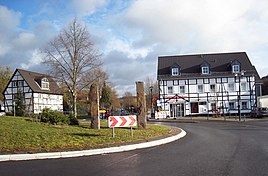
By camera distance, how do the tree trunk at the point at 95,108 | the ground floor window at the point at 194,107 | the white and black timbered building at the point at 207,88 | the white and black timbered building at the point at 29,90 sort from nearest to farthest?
the tree trunk at the point at 95,108 < the white and black timbered building at the point at 207,88 < the ground floor window at the point at 194,107 < the white and black timbered building at the point at 29,90

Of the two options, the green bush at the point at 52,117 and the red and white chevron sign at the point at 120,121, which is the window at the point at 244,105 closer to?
the green bush at the point at 52,117

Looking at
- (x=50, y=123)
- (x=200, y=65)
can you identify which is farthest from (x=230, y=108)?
(x=50, y=123)

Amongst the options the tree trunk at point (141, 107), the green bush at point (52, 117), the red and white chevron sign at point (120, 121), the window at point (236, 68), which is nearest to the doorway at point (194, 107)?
the window at point (236, 68)

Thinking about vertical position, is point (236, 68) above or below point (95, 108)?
above

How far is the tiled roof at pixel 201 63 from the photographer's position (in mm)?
46812

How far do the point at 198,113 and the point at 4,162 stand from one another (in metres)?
39.4

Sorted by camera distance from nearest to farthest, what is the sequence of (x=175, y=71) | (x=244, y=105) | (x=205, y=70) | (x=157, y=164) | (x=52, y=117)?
(x=157, y=164), (x=52, y=117), (x=244, y=105), (x=205, y=70), (x=175, y=71)

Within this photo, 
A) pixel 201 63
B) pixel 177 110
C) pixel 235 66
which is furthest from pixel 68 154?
pixel 235 66

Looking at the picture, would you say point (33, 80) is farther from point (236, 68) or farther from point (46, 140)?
point (46, 140)

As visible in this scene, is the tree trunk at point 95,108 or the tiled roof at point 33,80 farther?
the tiled roof at point 33,80

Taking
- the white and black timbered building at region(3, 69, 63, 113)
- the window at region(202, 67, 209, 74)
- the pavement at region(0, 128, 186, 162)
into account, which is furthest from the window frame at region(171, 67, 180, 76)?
the pavement at region(0, 128, 186, 162)

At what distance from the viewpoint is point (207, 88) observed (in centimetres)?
4631

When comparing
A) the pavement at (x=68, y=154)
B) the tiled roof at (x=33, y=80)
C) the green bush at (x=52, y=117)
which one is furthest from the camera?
the tiled roof at (x=33, y=80)

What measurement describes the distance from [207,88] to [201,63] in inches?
176
